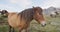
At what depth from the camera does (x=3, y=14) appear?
4.09 feet

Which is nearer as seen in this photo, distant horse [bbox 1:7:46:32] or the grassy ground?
distant horse [bbox 1:7:46:32]

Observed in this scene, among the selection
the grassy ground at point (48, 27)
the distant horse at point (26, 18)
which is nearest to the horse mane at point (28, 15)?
the distant horse at point (26, 18)

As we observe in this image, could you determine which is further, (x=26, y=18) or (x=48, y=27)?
(x=48, y=27)

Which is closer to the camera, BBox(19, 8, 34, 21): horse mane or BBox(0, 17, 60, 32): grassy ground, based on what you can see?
BBox(19, 8, 34, 21): horse mane

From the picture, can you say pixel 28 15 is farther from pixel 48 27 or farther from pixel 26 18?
pixel 48 27

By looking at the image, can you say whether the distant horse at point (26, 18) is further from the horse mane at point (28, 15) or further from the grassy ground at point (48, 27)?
the grassy ground at point (48, 27)

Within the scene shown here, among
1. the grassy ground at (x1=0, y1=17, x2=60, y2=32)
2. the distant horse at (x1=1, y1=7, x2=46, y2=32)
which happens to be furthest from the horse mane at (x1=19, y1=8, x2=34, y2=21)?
the grassy ground at (x1=0, y1=17, x2=60, y2=32)

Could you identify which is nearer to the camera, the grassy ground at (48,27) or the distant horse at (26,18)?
the distant horse at (26,18)

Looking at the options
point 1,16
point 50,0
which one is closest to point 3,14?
point 1,16

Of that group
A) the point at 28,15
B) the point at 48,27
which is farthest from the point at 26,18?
the point at 48,27

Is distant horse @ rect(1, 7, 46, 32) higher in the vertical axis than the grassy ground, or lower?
higher

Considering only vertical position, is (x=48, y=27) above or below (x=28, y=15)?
below

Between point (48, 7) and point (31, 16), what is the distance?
0.27 metres

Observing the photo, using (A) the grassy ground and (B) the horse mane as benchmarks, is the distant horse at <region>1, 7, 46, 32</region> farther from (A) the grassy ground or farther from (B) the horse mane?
(A) the grassy ground
